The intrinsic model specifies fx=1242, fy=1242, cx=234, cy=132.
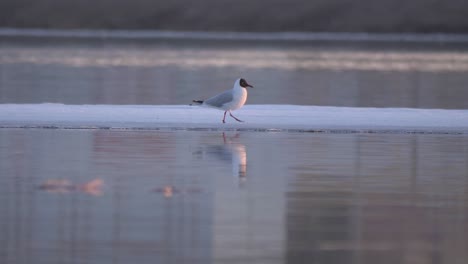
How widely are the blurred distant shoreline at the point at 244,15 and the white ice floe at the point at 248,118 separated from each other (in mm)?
65499

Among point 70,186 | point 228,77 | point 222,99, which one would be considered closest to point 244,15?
point 228,77

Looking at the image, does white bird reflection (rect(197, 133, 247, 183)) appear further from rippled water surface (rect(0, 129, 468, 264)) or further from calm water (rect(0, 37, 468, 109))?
calm water (rect(0, 37, 468, 109))

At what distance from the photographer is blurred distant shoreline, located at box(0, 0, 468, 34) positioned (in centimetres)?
8425

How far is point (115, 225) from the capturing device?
8.44m

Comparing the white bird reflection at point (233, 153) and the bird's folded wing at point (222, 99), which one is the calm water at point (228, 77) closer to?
the bird's folded wing at point (222, 99)

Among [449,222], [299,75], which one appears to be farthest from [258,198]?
[299,75]

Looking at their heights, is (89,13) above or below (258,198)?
above

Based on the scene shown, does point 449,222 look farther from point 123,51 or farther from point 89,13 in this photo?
point 89,13

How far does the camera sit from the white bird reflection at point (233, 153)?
37.5 ft

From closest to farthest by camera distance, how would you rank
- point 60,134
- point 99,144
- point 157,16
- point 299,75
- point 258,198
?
point 258,198 → point 99,144 → point 60,134 → point 299,75 → point 157,16

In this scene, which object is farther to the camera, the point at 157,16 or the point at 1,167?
the point at 157,16

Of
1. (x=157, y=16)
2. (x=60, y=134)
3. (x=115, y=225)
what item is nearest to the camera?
(x=115, y=225)

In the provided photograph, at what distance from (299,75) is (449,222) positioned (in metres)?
23.3

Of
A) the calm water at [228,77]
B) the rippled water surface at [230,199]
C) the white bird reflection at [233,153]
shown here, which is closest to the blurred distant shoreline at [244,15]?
the calm water at [228,77]
